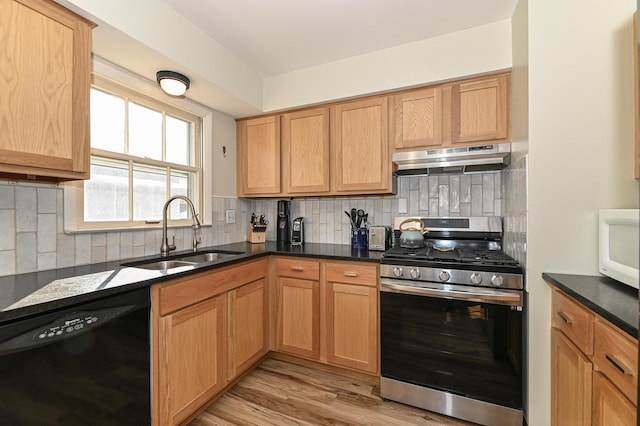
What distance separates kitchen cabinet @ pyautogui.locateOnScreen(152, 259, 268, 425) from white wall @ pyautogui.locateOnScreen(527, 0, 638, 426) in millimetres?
1754

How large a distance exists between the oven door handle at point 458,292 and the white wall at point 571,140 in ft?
0.33

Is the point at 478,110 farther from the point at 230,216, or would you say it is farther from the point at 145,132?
the point at 145,132

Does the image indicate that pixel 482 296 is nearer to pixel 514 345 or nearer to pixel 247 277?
pixel 514 345

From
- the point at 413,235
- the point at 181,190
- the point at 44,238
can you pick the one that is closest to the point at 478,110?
the point at 413,235

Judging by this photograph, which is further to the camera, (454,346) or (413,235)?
(413,235)

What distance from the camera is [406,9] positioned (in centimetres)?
178

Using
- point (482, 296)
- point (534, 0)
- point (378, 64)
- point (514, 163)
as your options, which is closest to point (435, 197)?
point (514, 163)

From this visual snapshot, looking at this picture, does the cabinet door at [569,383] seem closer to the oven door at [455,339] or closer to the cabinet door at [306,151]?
the oven door at [455,339]

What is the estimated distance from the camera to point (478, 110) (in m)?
1.99

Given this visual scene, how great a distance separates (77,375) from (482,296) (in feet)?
6.44

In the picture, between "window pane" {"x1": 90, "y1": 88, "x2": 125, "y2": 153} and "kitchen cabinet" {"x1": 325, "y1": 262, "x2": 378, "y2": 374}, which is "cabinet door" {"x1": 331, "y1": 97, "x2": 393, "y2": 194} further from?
"window pane" {"x1": 90, "y1": 88, "x2": 125, "y2": 153}

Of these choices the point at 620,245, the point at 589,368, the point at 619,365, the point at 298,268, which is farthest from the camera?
the point at 298,268

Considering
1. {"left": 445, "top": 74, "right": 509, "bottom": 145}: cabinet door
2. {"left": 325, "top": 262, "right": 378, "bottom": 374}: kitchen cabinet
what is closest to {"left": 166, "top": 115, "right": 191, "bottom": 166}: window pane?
{"left": 325, "top": 262, "right": 378, "bottom": 374}: kitchen cabinet

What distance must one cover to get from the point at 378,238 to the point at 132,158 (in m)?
1.94
